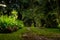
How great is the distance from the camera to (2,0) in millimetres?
21719

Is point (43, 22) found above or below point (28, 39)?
below

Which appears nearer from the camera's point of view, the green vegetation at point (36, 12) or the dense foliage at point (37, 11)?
the green vegetation at point (36, 12)

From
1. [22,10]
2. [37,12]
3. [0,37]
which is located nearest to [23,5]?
[22,10]

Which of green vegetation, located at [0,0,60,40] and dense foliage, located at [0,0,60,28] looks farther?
dense foliage, located at [0,0,60,28]

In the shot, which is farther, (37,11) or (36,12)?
(36,12)

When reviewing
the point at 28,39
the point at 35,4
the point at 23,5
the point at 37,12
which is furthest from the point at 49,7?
the point at 28,39

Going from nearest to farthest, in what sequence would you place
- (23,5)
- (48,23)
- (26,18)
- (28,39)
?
(28,39) < (48,23) < (26,18) < (23,5)

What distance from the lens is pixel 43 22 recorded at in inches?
770

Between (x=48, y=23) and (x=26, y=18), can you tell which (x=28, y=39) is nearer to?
(x=48, y=23)

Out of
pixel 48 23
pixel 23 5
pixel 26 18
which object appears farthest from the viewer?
pixel 23 5

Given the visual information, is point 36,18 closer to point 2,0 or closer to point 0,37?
point 2,0

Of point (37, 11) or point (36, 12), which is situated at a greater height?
point (37, 11)

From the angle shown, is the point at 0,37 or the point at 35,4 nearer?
the point at 0,37

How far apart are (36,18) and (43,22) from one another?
2.79 feet
